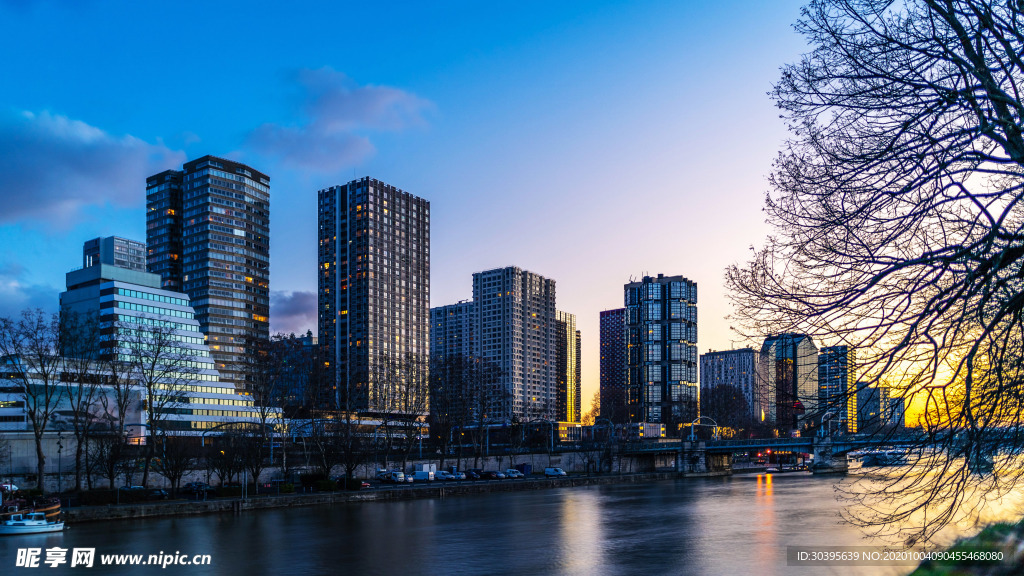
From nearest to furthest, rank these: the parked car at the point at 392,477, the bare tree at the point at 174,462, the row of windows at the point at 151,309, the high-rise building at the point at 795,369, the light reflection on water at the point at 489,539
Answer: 1. the high-rise building at the point at 795,369
2. the light reflection on water at the point at 489,539
3. the bare tree at the point at 174,462
4. the parked car at the point at 392,477
5. the row of windows at the point at 151,309

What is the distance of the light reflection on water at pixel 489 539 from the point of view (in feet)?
111

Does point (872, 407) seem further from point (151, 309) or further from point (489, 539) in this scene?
point (151, 309)

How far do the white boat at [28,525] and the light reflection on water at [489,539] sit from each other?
129cm

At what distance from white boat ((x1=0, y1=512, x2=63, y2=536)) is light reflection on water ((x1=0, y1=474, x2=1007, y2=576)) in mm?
1290

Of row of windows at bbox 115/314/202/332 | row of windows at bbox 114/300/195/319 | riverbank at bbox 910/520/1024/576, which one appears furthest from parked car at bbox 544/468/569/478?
riverbank at bbox 910/520/1024/576

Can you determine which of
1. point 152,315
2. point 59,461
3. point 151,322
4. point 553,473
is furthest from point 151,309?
point 59,461

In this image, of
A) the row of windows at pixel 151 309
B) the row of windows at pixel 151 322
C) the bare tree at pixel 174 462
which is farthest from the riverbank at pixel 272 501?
the row of windows at pixel 151 309

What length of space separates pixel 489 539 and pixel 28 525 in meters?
26.7

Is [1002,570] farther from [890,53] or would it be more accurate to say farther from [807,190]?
[890,53]

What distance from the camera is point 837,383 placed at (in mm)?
15281

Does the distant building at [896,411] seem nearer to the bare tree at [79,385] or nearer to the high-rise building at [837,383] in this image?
the high-rise building at [837,383]

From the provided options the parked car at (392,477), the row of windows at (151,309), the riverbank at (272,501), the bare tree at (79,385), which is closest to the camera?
the riverbank at (272,501)

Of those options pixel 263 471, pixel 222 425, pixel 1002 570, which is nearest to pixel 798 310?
pixel 1002 570

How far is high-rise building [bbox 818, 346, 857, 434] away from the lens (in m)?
14.1
